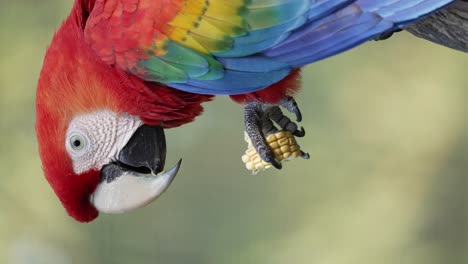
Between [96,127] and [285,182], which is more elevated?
[285,182]

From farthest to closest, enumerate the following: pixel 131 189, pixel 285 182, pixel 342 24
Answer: pixel 285 182, pixel 131 189, pixel 342 24

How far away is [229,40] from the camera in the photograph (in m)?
0.97

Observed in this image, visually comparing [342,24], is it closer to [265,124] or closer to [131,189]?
[265,124]

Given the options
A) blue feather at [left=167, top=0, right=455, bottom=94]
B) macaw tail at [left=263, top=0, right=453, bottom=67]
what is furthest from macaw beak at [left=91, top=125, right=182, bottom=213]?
macaw tail at [left=263, top=0, right=453, bottom=67]

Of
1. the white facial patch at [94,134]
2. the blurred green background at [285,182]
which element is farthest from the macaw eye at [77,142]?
the blurred green background at [285,182]

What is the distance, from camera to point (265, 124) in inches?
44.3

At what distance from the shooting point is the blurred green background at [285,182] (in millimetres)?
2311

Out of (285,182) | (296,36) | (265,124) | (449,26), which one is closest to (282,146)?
(265,124)

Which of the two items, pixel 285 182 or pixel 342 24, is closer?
pixel 342 24

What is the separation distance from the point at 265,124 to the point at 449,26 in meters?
0.31

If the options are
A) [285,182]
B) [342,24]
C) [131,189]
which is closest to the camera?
[342,24]

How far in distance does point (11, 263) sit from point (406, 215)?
127 centimetres

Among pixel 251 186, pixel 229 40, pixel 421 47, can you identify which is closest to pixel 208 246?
pixel 251 186

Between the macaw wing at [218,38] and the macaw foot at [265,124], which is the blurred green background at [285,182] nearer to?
the macaw foot at [265,124]
